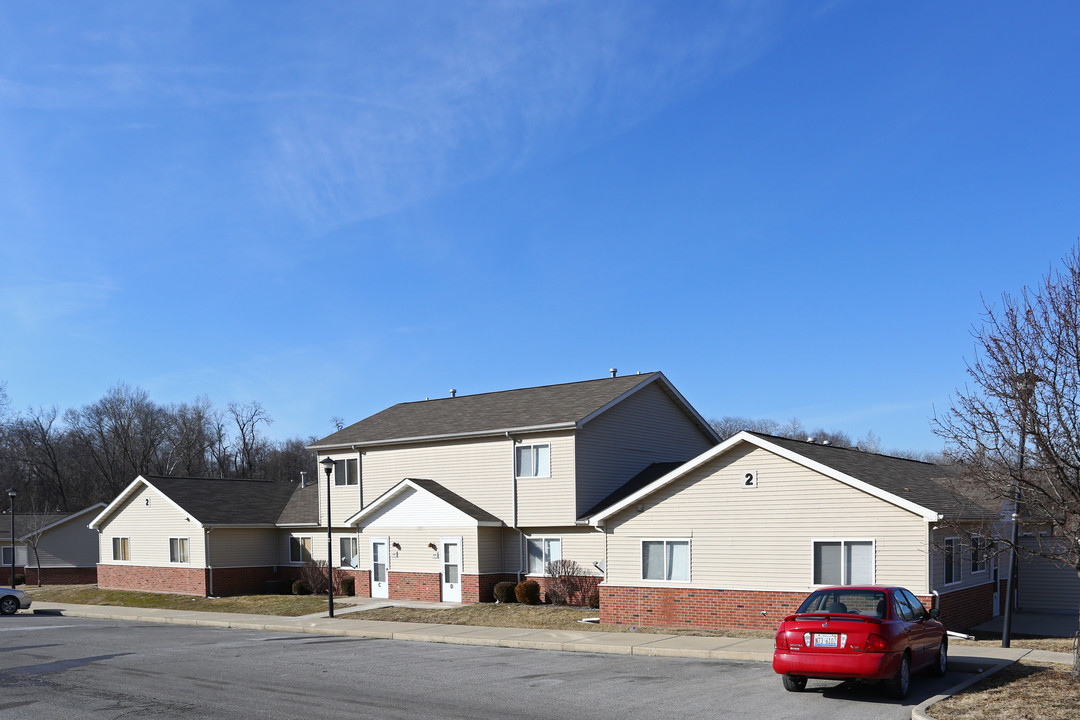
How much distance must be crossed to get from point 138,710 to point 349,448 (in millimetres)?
23357

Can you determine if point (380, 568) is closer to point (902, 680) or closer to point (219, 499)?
point (219, 499)

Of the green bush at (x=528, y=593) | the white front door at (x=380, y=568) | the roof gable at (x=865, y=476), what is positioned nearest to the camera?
the roof gable at (x=865, y=476)

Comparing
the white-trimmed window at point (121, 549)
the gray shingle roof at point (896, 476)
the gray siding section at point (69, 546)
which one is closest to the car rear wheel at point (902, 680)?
the gray shingle roof at point (896, 476)

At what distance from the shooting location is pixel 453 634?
22.3 metres

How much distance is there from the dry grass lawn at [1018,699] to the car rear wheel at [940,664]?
734 mm

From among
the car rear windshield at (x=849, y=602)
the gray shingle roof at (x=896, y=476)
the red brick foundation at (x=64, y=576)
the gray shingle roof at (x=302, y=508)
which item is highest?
the gray shingle roof at (x=896, y=476)

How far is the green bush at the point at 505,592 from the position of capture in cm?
2916

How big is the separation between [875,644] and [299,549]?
2976 centimetres

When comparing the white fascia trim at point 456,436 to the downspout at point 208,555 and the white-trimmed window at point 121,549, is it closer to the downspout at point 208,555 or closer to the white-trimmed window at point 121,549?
the downspout at point 208,555

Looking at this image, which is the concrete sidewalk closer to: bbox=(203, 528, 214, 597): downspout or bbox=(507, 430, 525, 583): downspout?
bbox=(507, 430, 525, 583): downspout

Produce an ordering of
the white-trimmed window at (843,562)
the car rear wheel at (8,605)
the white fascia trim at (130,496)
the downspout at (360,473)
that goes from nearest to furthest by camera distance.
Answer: the white-trimmed window at (843,562)
the car rear wheel at (8,605)
the downspout at (360,473)
the white fascia trim at (130,496)

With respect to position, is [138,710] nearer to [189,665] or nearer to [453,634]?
[189,665]

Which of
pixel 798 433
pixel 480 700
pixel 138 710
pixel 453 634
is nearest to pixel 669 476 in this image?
pixel 453 634

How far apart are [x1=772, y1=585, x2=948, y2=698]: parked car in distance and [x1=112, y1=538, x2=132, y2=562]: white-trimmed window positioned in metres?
35.4
